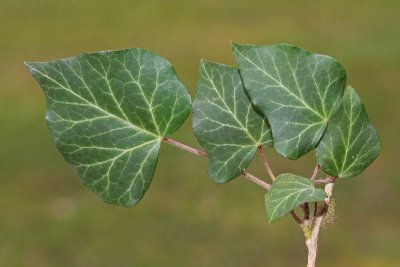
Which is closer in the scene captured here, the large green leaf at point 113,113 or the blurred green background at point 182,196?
the large green leaf at point 113,113

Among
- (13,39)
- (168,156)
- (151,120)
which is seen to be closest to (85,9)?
(13,39)

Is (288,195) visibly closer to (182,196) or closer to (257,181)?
(257,181)

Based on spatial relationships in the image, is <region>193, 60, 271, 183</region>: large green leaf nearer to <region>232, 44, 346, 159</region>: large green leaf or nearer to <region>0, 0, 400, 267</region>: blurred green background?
<region>232, 44, 346, 159</region>: large green leaf

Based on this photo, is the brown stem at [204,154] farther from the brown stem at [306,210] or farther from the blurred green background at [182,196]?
the blurred green background at [182,196]

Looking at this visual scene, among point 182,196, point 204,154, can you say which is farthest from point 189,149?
point 182,196

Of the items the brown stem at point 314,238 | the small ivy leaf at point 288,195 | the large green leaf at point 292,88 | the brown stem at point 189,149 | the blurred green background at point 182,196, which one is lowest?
the blurred green background at point 182,196

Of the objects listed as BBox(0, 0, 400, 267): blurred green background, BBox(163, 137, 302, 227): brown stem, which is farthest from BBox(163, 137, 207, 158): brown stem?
BBox(0, 0, 400, 267): blurred green background

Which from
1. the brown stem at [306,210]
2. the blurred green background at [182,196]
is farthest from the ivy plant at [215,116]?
the blurred green background at [182,196]

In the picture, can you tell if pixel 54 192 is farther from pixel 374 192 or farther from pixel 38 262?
pixel 374 192
